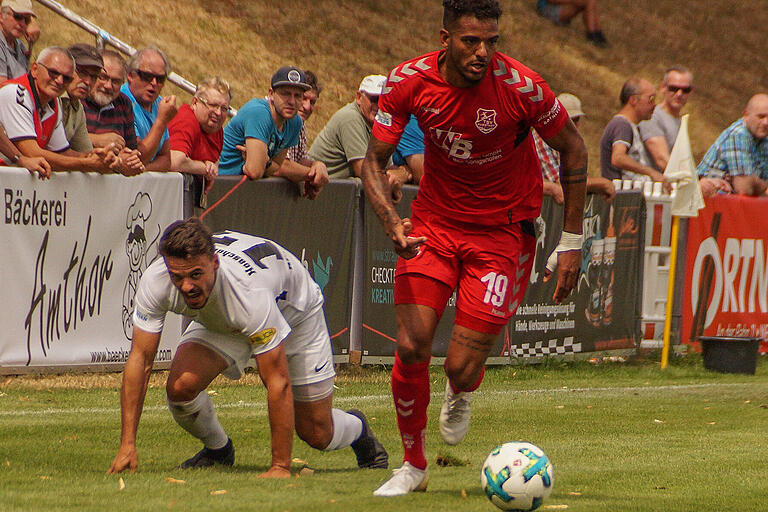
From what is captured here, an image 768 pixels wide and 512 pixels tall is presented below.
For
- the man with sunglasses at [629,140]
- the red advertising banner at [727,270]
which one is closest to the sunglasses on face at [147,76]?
the man with sunglasses at [629,140]

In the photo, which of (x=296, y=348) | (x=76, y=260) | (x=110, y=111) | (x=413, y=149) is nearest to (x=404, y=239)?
(x=296, y=348)

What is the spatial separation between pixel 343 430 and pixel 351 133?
4.65 metres

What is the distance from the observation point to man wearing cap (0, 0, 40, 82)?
37.4 feet

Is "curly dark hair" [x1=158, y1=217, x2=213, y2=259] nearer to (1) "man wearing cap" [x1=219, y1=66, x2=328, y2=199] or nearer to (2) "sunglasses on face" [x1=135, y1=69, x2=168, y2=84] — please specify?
(1) "man wearing cap" [x1=219, y1=66, x2=328, y2=199]

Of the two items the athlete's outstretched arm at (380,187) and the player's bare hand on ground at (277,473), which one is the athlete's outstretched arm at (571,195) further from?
the player's bare hand on ground at (277,473)

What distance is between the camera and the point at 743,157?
15.6 metres

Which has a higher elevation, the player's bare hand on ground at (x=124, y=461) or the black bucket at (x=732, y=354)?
the black bucket at (x=732, y=354)

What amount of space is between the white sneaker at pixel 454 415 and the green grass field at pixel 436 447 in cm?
25

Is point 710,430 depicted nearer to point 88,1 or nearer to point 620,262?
point 620,262

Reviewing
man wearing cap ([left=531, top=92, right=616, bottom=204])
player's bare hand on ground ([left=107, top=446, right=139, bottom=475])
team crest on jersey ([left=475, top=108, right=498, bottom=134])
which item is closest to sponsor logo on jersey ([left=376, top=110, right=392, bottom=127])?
team crest on jersey ([left=475, top=108, right=498, bottom=134])

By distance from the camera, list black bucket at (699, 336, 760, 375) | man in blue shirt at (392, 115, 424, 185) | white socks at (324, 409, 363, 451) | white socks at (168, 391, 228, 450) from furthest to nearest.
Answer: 1. black bucket at (699, 336, 760, 375)
2. man in blue shirt at (392, 115, 424, 185)
3. white socks at (324, 409, 363, 451)
4. white socks at (168, 391, 228, 450)

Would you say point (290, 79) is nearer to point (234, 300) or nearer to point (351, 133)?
point (351, 133)

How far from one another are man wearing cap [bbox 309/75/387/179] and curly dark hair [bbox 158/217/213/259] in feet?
16.2

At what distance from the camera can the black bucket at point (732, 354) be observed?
13750mm
